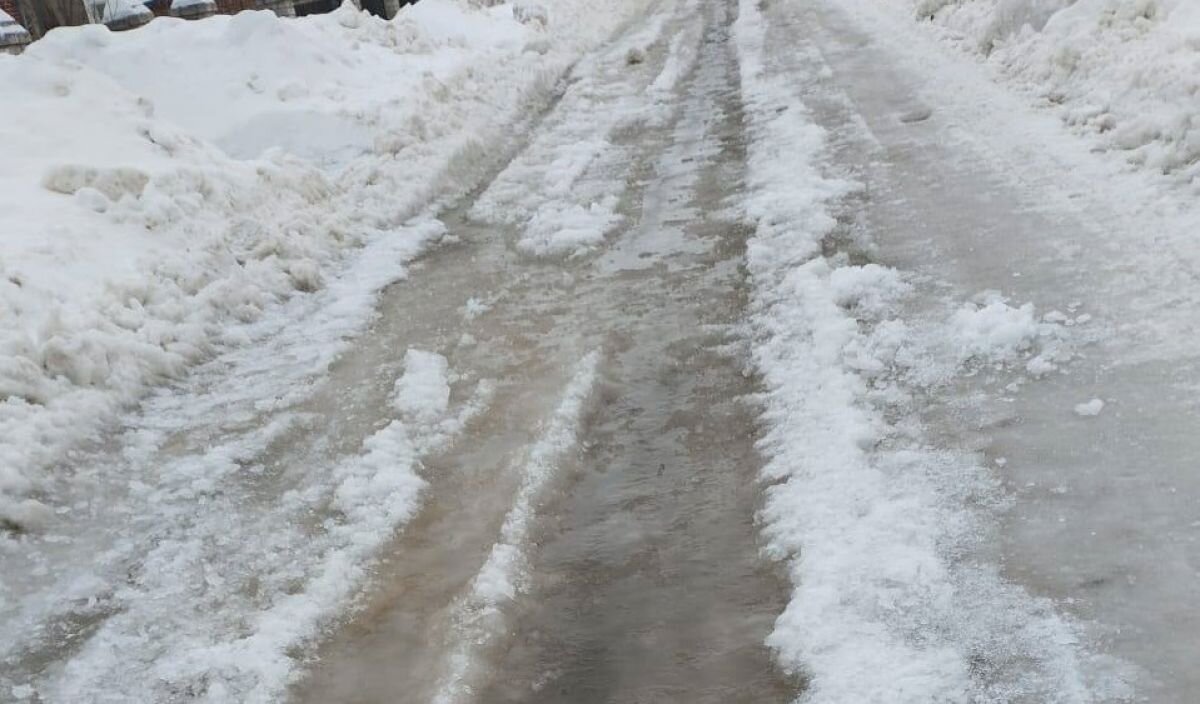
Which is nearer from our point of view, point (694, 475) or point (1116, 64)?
point (694, 475)

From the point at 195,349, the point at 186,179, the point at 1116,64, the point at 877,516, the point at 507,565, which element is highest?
the point at 1116,64

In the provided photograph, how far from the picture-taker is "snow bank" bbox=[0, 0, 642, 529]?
5.57m

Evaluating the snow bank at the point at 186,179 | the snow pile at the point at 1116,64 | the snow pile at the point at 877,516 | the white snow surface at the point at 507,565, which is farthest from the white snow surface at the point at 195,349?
the snow pile at the point at 1116,64

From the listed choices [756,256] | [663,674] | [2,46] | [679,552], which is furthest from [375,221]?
[2,46]

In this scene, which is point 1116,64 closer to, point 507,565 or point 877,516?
point 877,516

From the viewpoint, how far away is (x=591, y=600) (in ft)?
12.0

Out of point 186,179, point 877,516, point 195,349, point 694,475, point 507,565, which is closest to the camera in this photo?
point 877,516

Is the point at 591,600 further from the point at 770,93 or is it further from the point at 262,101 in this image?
the point at 262,101

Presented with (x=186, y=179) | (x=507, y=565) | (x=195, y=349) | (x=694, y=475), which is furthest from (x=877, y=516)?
(x=186, y=179)

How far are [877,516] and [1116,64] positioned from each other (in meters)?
6.72

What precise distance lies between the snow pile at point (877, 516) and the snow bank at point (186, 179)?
3.21m

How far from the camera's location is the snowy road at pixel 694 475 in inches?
128

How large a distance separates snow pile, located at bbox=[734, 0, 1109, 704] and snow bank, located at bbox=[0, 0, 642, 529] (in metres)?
3.21

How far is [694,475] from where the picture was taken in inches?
172
